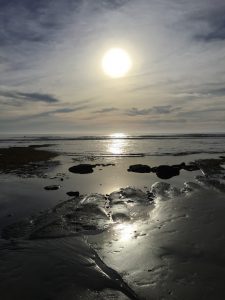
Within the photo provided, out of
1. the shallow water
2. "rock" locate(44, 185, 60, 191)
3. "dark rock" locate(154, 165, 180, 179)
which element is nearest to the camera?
the shallow water

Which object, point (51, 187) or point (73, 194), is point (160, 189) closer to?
point (73, 194)

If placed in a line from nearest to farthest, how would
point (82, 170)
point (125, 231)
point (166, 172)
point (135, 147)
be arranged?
point (125, 231), point (166, 172), point (82, 170), point (135, 147)

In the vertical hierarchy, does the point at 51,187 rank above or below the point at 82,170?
above

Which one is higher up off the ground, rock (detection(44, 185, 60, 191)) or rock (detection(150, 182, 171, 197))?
rock (detection(150, 182, 171, 197))

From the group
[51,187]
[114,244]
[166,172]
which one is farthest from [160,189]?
[114,244]

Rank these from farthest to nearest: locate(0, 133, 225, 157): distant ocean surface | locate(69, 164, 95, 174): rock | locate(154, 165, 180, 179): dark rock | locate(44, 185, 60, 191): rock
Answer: locate(0, 133, 225, 157): distant ocean surface, locate(69, 164, 95, 174): rock, locate(154, 165, 180, 179): dark rock, locate(44, 185, 60, 191): rock

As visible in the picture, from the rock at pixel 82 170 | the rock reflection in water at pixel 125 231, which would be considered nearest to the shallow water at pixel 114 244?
the rock reflection in water at pixel 125 231

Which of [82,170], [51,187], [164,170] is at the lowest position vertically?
[82,170]

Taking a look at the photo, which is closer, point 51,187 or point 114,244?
point 114,244

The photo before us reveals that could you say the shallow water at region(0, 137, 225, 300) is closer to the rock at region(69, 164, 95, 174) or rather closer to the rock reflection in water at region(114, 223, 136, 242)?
the rock reflection in water at region(114, 223, 136, 242)

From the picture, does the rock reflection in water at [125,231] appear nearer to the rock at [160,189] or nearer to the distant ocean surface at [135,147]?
the rock at [160,189]

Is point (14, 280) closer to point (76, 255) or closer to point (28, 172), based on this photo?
point (76, 255)

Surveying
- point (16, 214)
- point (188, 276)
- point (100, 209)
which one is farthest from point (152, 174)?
point (188, 276)

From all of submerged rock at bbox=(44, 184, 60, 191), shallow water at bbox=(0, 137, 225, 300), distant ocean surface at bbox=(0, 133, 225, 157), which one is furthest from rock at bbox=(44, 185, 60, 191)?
distant ocean surface at bbox=(0, 133, 225, 157)
